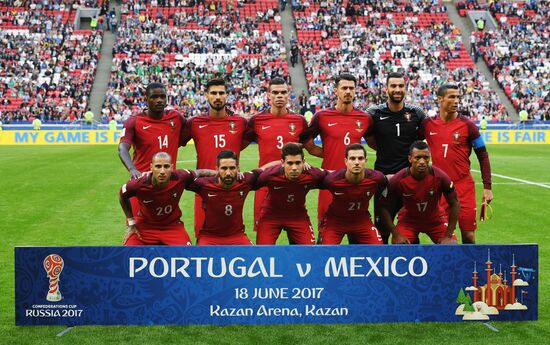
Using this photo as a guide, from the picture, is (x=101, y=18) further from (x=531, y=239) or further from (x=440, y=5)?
(x=531, y=239)

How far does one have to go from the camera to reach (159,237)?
7551 mm

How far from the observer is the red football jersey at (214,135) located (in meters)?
8.22

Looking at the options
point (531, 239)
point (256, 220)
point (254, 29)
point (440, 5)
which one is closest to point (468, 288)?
point (256, 220)

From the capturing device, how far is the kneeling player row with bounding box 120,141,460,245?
7227 mm

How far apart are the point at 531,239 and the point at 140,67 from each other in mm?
33554

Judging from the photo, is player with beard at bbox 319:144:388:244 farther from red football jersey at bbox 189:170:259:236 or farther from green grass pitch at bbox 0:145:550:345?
green grass pitch at bbox 0:145:550:345

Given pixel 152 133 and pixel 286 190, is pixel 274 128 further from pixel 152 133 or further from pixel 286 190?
pixel 152 133

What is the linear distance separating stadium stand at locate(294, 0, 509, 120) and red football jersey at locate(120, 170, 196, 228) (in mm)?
31747

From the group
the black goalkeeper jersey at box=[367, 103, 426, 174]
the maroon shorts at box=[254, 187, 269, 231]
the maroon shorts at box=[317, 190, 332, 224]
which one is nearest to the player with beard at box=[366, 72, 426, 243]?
the black goalkeeper jersey at box=[367, 103, 426, 174]

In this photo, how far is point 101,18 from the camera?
46219 mm

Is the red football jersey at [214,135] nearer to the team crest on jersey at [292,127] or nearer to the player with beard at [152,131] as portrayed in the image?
the player with beard at [152,131]

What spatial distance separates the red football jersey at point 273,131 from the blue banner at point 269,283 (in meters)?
2.12

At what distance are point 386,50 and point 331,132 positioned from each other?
3751 cm

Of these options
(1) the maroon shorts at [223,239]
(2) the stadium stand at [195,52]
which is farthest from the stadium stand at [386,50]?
(1) the maroon shorts at [223,239]
